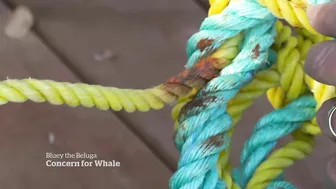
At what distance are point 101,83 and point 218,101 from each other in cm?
28

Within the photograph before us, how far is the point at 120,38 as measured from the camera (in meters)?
0.68

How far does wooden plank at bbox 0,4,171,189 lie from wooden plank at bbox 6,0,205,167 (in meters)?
0.06

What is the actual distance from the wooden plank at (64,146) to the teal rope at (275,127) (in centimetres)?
18

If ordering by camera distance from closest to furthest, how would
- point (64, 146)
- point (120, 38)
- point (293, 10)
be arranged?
1. point (293, 10)
2. point (64, 146)
3. point (120, 38)

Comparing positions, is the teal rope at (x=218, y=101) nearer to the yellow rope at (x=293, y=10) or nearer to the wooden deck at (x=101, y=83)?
the yellow rope at (x=293, y=10)

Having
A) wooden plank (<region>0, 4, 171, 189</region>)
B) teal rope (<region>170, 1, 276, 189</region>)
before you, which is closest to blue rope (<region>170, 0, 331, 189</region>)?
teal rope (<region>170, 1, 276, 189</region>)

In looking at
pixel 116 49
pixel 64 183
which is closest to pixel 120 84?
pixel 116 49

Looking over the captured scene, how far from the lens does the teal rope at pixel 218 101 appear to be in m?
0.40

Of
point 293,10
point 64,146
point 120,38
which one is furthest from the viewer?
point 120,38

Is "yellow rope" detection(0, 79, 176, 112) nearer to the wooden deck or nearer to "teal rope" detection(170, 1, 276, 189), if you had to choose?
"teal rope" detection(170, 1, 276, 189)

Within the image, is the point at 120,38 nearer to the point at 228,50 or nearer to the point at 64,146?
the point at 64,146

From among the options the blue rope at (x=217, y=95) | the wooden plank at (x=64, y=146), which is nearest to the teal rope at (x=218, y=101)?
the blue rope at (x=217, y=95)

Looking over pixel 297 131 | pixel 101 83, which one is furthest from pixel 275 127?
pixel 101 83

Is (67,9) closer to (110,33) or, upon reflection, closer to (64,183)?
(110,33)
